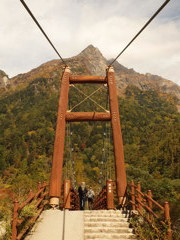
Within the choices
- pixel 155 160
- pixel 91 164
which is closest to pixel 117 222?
pixel 155 160

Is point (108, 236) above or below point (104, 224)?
below

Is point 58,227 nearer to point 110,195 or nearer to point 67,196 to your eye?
point 67,196

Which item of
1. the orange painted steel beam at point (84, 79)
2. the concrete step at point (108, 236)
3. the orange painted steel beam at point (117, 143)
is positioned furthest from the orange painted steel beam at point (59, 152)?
the concrete step at point (108, 236)

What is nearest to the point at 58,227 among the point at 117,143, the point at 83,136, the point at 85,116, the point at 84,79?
the point at 117,143

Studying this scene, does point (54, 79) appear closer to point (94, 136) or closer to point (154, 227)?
point (94, 136)

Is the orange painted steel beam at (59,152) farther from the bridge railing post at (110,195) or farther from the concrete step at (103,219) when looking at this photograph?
the bridge railing post at (110,195)

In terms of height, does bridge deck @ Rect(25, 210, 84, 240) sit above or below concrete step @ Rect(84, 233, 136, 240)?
above

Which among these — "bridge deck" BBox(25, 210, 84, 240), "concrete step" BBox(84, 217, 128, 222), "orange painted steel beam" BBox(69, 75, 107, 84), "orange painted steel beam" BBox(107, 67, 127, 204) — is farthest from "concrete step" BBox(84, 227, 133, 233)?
"orange painted steel beam" BBox(69, 75, 107, 84)

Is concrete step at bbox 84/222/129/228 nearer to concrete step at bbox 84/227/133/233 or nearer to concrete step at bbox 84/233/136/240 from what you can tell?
concrete step at bbox 84/227/133/233

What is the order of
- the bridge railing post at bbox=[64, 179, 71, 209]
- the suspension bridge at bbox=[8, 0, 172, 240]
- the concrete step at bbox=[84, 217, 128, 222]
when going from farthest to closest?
the bridge railing post at bbox=[64, 179, 71, 209] < the concrete step at bbox=[84, 217, 128, 222] < the suspension bridge at bbox=[8, 0, 172, 240]

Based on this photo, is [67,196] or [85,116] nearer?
[67,196]

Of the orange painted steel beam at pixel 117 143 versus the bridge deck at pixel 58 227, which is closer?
the bridge deck at pixel 58 227

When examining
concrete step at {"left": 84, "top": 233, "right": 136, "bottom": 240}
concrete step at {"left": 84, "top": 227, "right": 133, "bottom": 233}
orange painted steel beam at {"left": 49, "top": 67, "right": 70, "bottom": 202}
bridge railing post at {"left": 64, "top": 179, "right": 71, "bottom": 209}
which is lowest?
concrete step at {"left": 84, "top": 233, "right": 136, "bottom": 240}

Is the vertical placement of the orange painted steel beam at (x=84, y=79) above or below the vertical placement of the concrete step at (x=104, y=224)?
above
